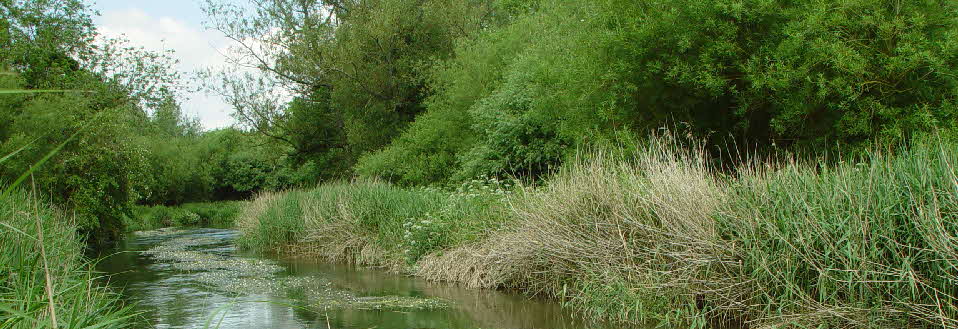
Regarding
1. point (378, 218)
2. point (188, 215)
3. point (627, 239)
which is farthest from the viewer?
point (188, 215)

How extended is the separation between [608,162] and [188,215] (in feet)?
113

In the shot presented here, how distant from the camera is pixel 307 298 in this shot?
1199cm

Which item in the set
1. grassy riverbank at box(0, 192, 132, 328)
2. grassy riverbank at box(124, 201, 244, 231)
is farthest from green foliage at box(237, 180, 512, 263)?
grassy riverbank at box(124, 201, 244, 231)

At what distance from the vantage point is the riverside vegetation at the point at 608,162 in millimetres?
6980

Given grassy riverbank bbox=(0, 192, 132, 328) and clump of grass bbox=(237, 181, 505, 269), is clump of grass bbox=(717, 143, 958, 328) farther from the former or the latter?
grassy riverbank bbox=(0, 192, 132, 328)

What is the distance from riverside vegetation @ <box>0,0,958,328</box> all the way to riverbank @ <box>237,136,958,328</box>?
3cm

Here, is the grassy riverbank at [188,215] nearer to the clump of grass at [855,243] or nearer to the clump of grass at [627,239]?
the clump of grass at [627,239]

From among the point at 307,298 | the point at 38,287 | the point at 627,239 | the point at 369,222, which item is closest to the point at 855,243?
the point at 627,239

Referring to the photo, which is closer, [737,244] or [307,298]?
[737,244]

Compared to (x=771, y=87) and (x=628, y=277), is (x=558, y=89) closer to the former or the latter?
(x=771, y=87)

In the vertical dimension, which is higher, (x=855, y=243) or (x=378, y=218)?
(x=378, y=218)

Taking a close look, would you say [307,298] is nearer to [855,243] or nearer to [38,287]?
[38,287]

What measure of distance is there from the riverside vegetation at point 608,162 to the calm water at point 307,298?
0.64m

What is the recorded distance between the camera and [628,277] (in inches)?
365
